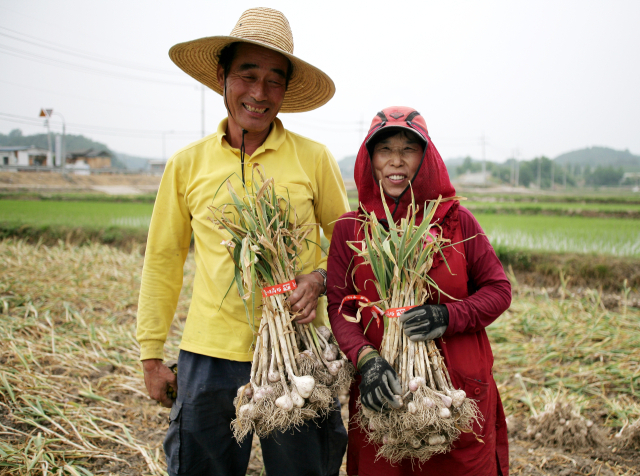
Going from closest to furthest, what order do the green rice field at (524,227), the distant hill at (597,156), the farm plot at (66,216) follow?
the green rice field at (524,227)
the farm plot at (66,216)
the distant hill at (597,156)

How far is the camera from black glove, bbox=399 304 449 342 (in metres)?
1.50

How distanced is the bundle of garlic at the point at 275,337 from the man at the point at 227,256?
8 centimetres

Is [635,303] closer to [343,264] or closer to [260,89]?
[343,264]

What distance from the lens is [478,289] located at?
1.70 m

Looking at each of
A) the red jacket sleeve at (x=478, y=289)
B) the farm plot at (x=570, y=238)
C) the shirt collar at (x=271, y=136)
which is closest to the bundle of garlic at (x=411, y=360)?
the red jacket sleeve at (x=478, y=289)

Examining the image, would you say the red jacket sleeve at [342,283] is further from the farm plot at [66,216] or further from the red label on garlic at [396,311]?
the farm plot at [66,216]

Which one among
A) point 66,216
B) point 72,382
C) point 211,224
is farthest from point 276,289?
point 66,216

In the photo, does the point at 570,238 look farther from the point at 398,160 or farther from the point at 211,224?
the point at 211,224

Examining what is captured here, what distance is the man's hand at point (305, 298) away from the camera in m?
1.69

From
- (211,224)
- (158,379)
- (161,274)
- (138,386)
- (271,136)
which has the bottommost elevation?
(138,386)

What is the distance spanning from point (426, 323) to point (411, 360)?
0.52 feet

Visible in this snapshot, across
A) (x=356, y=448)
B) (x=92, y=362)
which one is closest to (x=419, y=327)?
(x=356, y=448)

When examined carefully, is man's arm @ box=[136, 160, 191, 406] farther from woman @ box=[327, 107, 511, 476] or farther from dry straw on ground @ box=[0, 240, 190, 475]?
dry straw on ground @ box=[0, 240, 190, 475]

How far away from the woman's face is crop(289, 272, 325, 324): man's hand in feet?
1.64
